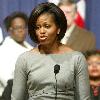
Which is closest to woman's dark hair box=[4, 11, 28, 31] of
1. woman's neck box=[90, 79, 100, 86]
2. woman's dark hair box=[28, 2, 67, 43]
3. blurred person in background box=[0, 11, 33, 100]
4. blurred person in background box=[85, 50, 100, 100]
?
blurred person in background box=[0, 11, 33, 100]

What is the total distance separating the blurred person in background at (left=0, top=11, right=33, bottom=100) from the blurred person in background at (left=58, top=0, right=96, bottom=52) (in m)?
0.33

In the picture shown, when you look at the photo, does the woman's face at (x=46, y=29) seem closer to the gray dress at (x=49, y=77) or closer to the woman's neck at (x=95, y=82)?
the gray dress at (x=49, y=77)

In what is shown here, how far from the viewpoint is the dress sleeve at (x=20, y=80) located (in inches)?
56.1

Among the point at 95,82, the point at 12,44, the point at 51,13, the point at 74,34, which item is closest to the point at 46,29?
the point at 51,13

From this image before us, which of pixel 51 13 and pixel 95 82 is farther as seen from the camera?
pixel 95 82

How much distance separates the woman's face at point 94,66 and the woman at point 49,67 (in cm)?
122

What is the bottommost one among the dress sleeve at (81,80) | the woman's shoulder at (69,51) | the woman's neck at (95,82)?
the woman's neck at (95,82)

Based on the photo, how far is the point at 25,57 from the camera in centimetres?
143

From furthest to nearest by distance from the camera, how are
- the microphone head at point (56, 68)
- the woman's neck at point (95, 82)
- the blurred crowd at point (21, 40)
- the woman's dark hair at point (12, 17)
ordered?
the woman's dark hair at point (12, 17), the blurred crowd at point (21, 40), the woman's neck at point (95, 82), the microphone head at point (56, 68)

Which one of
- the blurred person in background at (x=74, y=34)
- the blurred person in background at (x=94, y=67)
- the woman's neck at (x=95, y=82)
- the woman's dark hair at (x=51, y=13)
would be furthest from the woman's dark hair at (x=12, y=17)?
the woman's dark hair at (x=51, y=13)

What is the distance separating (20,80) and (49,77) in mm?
109

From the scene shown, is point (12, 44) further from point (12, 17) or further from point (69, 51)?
point (69, 51)

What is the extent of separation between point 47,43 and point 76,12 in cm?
212

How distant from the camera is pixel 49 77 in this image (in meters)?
1.39
